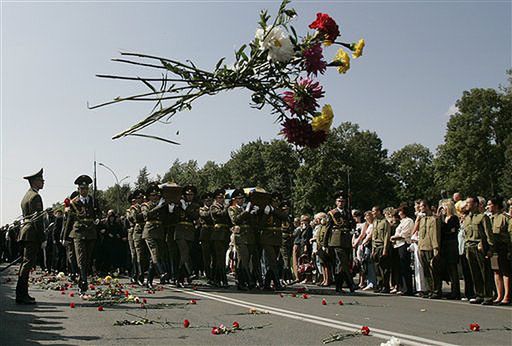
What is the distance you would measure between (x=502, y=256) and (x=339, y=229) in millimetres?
3762

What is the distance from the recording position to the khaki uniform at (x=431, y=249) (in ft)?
40.6

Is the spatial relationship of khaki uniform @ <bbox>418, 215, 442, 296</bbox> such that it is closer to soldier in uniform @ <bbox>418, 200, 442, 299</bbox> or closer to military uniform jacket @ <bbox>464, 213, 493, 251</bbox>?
soldier in uniform @ <bbox>418, 200, 442, 299</bbox>

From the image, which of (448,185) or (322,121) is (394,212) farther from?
(448,185)

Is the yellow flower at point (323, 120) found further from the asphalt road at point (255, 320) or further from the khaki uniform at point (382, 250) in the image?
the khaki uniform at point (382, 250)

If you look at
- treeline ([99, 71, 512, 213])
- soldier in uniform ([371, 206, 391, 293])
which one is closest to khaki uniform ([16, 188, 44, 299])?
soldier in uniform ([371, 206, 391, 293])

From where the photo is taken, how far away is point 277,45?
10.3ft

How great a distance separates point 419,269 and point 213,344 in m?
7.91

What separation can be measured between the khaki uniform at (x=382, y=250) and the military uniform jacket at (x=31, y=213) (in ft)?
25.7

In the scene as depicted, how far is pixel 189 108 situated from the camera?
3.30 meters

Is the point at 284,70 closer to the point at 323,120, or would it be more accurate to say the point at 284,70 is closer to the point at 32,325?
the point at 323,120

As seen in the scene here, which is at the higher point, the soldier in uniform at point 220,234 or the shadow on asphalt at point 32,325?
the soldier in uniform at point 220,234

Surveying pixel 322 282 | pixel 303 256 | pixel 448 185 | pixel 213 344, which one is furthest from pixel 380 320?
pixel 448 185

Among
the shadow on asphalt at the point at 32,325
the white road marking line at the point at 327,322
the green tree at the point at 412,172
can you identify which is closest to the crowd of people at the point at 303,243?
the shadow on asphalt at the point at 32,325

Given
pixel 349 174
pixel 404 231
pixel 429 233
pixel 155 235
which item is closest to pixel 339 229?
pixel 404 231
